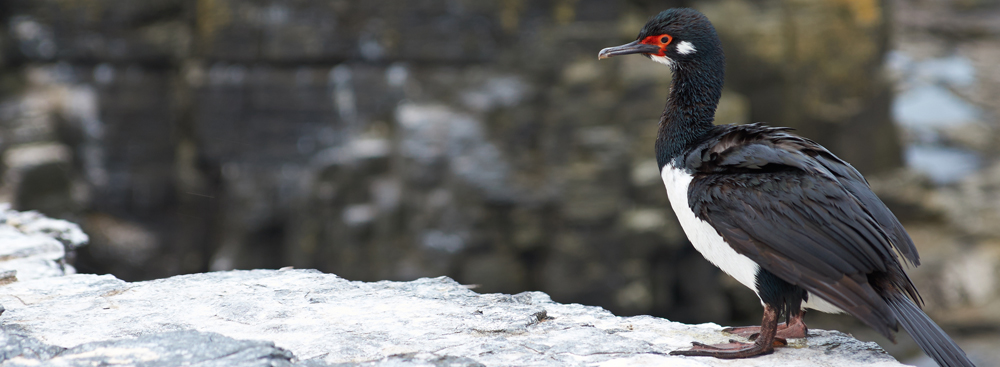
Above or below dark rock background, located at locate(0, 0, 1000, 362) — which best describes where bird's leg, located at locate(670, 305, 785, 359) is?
below

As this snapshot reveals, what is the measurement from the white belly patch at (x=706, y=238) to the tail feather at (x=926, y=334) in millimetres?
418

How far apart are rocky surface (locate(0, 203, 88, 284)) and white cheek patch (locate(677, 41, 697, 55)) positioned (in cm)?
264

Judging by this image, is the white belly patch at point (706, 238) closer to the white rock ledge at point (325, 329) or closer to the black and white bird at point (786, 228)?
the black and white bird at point (786, 228)

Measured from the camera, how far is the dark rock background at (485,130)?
7383 millimetres

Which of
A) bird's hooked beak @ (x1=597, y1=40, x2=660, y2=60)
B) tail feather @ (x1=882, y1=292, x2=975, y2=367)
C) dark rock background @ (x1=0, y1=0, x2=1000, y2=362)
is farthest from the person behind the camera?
dark rock background @ (x1=0, y1=0, x2=1000, y2=362)

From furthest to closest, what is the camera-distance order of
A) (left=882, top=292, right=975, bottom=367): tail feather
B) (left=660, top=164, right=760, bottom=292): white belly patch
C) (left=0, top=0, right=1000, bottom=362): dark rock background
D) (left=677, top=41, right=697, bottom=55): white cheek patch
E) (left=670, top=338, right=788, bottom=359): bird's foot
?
(left=0, top=0, right=1000, bottom=362): dark rock background
(left=677, top=41, right=697, bottom=55): white cheek patch
(left=660, top=164, right=760, bottom=292): white belly patch
(left=670, top=338, right=788, bottom=359): bird's foot
(left=882, top=292, right=975, bottom=367): tail feather

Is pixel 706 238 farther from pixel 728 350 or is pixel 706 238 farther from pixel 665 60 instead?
pixel 665 60

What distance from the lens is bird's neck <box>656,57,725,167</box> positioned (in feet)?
9.86

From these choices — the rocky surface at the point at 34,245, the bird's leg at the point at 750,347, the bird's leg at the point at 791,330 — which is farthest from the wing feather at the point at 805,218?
the rocky surface at the point at 34,245

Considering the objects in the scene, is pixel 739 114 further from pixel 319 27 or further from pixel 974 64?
pixel 974 64

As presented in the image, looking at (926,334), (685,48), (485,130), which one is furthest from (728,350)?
(485,130)

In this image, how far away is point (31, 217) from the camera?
4.11 meters

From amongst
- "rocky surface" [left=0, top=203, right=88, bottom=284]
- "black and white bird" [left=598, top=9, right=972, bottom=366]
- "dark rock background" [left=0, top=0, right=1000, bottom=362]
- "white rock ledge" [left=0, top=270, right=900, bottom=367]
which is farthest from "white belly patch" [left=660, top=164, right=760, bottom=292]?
"dark rock background" [left=0, top=0, right=1000, bottom=362]

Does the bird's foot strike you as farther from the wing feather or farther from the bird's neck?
the bird's neck
